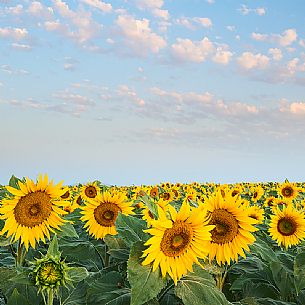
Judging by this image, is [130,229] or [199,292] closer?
[199,292]

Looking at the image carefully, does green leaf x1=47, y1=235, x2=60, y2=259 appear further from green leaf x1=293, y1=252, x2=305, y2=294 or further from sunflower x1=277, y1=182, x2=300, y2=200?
sunflower x1=277, y1=182, x2=300, y2=200

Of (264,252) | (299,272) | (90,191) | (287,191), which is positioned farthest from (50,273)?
(287,191)

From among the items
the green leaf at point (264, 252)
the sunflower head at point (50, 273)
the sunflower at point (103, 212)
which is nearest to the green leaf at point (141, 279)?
the sunflower head at point (50, 273)

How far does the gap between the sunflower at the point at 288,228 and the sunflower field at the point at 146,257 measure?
1103 millimetres

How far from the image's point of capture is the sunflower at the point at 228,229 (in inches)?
127

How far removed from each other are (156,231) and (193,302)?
416 millimetres

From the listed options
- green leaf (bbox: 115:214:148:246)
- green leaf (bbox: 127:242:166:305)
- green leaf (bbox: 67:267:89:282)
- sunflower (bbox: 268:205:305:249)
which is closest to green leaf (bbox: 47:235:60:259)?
green leaf (bbox: 67:267:89:282)

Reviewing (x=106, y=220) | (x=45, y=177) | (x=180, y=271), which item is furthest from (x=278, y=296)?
(x=45, y=177)

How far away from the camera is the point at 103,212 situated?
4555 millimetres

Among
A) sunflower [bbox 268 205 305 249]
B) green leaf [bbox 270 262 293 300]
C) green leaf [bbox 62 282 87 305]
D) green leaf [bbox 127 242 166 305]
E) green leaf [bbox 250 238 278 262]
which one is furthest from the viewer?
sunflower [bbox 268 205 305 249]

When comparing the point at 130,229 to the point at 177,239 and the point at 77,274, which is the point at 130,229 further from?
the point at 77,274

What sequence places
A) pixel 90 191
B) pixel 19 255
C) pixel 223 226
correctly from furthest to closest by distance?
1. pixel 90 191
2. pixel 19 255
3. pixel 223 226

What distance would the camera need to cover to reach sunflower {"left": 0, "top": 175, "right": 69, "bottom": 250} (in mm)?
3709

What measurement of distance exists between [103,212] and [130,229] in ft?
4.11
